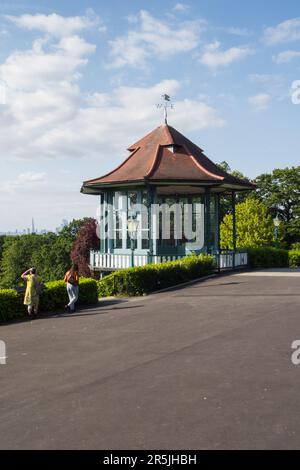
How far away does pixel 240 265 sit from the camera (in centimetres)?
2616

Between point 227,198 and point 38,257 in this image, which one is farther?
point 38,257

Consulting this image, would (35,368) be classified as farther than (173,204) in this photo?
No

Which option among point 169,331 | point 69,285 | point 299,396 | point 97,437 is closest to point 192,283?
point 69,285

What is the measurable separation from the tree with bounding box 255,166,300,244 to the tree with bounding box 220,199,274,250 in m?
14.7

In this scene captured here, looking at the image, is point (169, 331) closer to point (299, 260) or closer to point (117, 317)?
point (117, 317)

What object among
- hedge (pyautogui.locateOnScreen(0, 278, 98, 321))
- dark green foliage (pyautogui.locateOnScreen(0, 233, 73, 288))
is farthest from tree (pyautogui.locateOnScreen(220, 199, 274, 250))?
hedge (pyautogui.locateOnScreen(0, 278, 98, 321))

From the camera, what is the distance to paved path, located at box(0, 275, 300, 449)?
568 cm

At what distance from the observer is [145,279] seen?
1848 cm

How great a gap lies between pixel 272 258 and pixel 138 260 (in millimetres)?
8511

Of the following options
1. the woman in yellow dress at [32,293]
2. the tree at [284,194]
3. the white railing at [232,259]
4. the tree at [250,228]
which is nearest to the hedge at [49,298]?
the woman in yellow dress at [32,293]

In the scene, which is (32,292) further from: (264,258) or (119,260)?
(264,258)

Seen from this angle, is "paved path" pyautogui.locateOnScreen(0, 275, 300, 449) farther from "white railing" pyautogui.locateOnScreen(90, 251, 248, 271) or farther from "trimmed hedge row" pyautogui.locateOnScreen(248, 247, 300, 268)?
"trimmed hedge row" pyautogui.locateOnScreen(248, 247, 300, 268)

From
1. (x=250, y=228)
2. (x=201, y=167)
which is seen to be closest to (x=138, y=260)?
(x=201, y=167)

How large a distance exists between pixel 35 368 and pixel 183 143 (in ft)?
68.0
